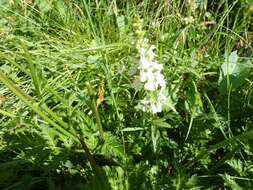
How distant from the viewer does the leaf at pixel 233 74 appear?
1.87 metres

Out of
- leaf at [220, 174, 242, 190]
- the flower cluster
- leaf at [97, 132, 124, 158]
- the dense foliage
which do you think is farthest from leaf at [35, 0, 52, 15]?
leaf at [220, 174, 242, 190]

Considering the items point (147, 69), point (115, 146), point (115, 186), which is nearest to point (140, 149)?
point (115, 146)

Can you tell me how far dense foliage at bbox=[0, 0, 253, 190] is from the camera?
1.62 m

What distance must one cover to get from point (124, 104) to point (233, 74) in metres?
0.44

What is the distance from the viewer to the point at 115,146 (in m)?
1.70

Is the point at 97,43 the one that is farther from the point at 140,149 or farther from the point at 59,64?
the point at 140,149

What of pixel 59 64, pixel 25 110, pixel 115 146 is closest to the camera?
pixel 115 146

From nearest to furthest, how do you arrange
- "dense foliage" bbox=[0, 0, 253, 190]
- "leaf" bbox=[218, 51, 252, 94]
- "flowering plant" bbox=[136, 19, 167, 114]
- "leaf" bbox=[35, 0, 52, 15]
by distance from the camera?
1. "flowering plant" bbox=[136, 19, 167, 114]
2. "dense foliage" bbox=[0, 0, 253, 190]
3. "leaf" bbox=[218, 51, 252, 94]
4. "leaf" bbox=[35, 0, 52, 15]

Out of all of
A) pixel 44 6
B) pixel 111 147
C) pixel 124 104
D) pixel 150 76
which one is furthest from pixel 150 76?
pixel 44 6

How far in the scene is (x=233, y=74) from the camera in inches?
74.3

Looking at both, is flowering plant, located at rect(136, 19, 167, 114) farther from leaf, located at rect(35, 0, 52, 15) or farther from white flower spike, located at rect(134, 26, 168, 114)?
leaf, located at rect(35, 0, 52, 15)

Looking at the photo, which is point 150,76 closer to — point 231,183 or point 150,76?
point 150,76

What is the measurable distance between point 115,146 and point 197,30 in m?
0.74

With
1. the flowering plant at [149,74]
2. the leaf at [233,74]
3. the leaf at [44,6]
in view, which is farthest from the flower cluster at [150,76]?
the leaf at [44,6]
